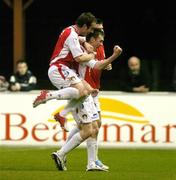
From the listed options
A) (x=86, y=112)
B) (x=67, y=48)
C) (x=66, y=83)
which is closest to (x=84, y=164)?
(x=86, y=112)

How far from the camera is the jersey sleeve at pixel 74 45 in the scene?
41.0 feet

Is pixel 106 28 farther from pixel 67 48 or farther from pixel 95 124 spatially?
pixel 67 48

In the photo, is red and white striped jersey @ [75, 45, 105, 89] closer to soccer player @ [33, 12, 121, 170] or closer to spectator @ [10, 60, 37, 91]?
soccer player @ [33, 12, 121, 170]

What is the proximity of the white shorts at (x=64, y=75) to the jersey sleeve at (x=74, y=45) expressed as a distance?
0.95 feet

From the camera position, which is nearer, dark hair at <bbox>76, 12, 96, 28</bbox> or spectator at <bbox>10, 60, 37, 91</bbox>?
dark hair at <bbox>76, 12, 96, 28</bbox>

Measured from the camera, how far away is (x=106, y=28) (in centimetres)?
3144

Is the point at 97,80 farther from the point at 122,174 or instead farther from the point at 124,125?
the point at 124,125

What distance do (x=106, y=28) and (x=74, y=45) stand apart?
19.0 meters

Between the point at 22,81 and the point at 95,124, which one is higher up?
the point at 22,81

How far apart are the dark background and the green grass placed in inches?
432

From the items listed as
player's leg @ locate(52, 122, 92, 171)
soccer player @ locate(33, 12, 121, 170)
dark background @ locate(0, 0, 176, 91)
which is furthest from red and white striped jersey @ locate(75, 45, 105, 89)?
dark background @ locate(0, 0, 176, 91)

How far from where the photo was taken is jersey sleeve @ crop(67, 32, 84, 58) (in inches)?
492

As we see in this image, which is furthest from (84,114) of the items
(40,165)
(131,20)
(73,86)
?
(131,20)

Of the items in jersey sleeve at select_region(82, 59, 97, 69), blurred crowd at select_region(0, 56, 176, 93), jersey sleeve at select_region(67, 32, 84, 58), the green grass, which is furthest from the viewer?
blurred crowd at select_region(0, 56, 176, 93)
